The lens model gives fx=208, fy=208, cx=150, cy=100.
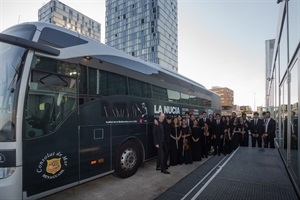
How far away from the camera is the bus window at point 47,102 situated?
3.72 meters

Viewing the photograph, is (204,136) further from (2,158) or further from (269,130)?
(2,158)

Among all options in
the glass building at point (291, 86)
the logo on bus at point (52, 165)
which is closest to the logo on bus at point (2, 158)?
the logo on bus at point (52, 165)

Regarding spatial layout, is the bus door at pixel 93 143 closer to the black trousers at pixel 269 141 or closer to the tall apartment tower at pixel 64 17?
the black trousers at pixel 269 141

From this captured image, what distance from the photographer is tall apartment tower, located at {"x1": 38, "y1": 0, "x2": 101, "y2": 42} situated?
58688 mm

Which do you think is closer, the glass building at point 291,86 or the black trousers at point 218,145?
the glass building at point 291,86

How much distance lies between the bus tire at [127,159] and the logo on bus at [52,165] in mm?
1723

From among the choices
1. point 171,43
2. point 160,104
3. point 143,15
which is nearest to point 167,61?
point 171,43

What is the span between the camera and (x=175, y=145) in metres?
7.63

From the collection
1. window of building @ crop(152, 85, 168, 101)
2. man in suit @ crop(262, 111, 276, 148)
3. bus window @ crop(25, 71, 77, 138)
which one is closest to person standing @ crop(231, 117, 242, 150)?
man in suit @ crop(262, 111, 276, 148)

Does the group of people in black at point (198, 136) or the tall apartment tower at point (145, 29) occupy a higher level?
the tall apartment tower at point (145, 29)

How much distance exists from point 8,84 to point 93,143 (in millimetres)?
2162

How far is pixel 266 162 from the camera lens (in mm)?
7531

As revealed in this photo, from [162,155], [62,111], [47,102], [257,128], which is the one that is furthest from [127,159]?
[257,128]

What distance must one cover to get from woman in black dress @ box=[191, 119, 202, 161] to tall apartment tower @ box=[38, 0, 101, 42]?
59699mm
